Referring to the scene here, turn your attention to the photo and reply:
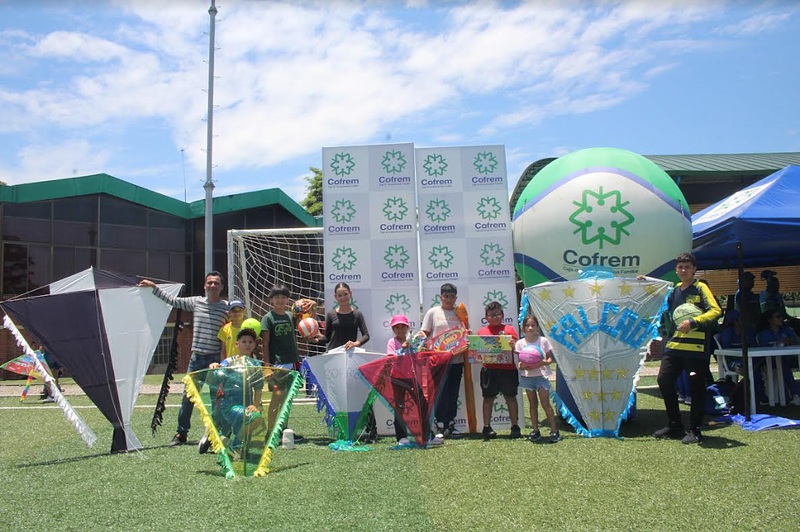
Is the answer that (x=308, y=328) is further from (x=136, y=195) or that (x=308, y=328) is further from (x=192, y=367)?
(x=136, y=195)

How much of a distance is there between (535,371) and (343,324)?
6.98 ft

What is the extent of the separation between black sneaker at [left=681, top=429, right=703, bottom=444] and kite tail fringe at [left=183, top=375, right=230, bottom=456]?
418 cm

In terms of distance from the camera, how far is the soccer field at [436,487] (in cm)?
380

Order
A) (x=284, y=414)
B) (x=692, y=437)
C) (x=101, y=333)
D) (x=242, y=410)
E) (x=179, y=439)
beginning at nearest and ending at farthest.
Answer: (x=242, y=410)
(x=284, y=414)
(x=692, y=437)
(x=101, y=333)
(x=179, y=439)

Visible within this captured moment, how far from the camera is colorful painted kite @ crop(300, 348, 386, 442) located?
6.49 m

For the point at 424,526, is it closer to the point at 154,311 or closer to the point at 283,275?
the point at 154,311

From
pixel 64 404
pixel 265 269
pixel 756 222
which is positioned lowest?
pixel 64 404

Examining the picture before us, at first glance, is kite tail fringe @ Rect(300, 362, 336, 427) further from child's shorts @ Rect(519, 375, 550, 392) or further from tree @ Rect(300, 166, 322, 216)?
tree @ Rect(300, 166, 322, 216)

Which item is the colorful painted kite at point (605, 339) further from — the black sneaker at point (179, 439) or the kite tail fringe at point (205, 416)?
the black sneaker at point (179, 439)

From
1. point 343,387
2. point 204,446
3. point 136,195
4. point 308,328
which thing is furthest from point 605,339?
point 136,195

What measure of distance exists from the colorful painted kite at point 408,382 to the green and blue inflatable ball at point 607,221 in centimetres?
175

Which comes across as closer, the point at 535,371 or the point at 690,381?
the point at 690,381

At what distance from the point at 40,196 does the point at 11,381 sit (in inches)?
200

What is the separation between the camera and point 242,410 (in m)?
5.31
